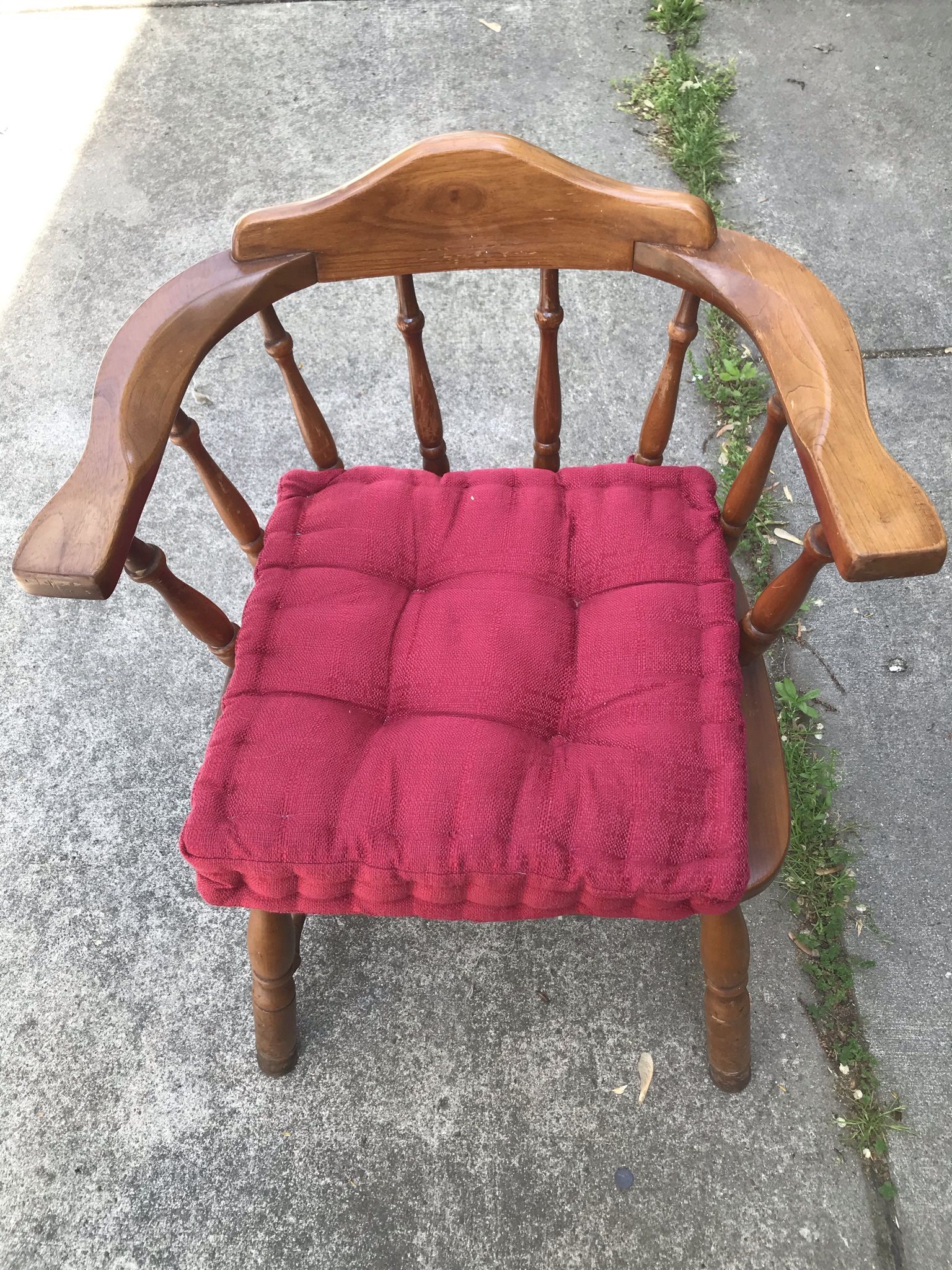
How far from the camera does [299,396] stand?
1326mm

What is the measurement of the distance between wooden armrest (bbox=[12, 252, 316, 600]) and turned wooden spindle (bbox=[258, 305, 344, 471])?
7cm

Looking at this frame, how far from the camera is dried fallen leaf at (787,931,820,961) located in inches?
60.2

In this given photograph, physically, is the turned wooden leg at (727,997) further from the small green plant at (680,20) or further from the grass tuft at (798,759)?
the small green plant at (680,20)

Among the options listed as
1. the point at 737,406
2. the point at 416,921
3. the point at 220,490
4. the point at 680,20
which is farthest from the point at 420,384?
the point at 680,20

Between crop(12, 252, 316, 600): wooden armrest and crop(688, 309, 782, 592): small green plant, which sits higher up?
crop(12, 252, 316, 600): wooden armrest

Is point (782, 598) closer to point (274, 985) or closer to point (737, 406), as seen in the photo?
point (274, 985)

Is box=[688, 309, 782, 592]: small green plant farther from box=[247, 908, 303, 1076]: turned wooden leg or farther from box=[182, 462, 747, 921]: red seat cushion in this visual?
box=[247, 908, 303, 1076]: turned wooden leg

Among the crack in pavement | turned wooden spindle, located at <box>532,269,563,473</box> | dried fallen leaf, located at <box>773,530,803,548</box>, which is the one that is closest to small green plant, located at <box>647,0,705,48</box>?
the crack in pavement

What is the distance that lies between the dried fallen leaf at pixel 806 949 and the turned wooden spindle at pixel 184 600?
971 millimetres

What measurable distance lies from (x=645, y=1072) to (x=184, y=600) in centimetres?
96

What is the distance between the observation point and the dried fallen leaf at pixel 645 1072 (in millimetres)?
1433

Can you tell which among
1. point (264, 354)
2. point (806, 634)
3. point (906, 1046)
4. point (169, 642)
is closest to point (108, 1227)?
point (169, 642)

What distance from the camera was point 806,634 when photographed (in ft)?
6.05

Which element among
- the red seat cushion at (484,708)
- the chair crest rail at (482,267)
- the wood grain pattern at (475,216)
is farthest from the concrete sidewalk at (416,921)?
the wood grain pattern at (475,216)
